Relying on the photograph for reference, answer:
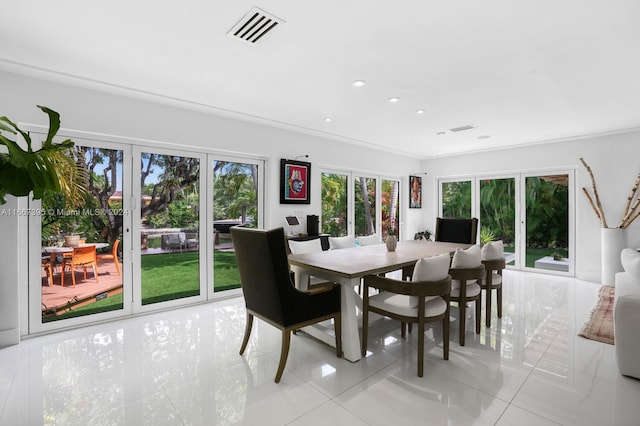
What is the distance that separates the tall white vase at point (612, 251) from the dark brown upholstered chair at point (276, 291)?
15.7 ft

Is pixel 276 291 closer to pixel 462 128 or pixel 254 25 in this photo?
pixel 254 25

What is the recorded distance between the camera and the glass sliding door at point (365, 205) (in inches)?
244

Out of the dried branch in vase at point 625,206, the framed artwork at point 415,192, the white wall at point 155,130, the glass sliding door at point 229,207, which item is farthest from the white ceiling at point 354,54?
the framed artwork at point 415,192

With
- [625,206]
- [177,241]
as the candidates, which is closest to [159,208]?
[177,241]

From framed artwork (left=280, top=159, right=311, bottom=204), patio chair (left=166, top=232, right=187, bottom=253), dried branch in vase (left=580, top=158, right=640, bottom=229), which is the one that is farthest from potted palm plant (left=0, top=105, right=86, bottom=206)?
dried branch in vase (left=580, top=158, right=640, bottom=229)

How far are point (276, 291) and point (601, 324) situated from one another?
3470mm

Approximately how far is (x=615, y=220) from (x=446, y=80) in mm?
4238

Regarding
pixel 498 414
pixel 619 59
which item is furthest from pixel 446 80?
pixel 498 414

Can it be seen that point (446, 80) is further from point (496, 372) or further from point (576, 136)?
point (576, 136)

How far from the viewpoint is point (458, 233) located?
4762 mm

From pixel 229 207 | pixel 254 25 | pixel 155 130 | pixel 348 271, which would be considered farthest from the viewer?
pixel 229 207

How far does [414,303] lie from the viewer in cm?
245

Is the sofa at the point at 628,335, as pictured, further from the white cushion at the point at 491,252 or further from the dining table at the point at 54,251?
the dining table at the point at 54,251

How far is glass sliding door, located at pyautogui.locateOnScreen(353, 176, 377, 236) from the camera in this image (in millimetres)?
6188
